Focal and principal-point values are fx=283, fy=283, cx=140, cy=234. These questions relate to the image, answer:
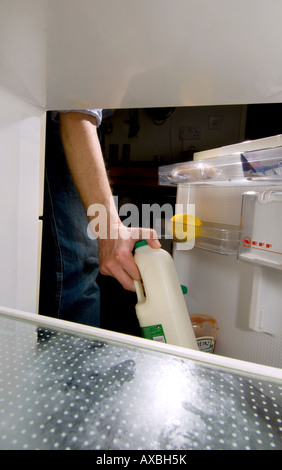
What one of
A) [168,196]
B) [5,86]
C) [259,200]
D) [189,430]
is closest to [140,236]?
[259,200]

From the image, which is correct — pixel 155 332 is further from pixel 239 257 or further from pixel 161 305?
pixel 239 257

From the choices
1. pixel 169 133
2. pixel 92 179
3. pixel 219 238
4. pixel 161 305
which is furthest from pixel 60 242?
pixel 169 133

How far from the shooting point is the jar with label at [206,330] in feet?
4.06

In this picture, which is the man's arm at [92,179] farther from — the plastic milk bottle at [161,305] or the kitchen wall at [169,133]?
the kitchen wall at [169,133]

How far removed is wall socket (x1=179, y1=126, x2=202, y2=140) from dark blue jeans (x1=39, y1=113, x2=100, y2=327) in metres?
1.93

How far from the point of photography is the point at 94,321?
3.90 feet

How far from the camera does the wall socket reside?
268cm

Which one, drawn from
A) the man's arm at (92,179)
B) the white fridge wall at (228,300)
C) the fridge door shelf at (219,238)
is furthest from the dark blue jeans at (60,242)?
the white fridge wall at (228,300)

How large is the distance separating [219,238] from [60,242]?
608 millimetres

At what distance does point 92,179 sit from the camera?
0.90 meters

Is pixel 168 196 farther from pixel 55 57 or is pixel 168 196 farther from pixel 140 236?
pixel 55 57

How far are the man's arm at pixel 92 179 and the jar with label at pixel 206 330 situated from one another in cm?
59

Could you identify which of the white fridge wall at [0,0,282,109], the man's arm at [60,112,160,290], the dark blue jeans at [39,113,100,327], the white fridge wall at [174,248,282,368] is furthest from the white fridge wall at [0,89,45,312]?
the white fridge wall at [174,248,282,368]

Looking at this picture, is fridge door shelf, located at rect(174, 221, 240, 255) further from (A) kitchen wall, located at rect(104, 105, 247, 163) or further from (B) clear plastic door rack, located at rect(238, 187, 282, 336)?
(A) kitchen wall, located at rect(104, 105, 247, 163)
